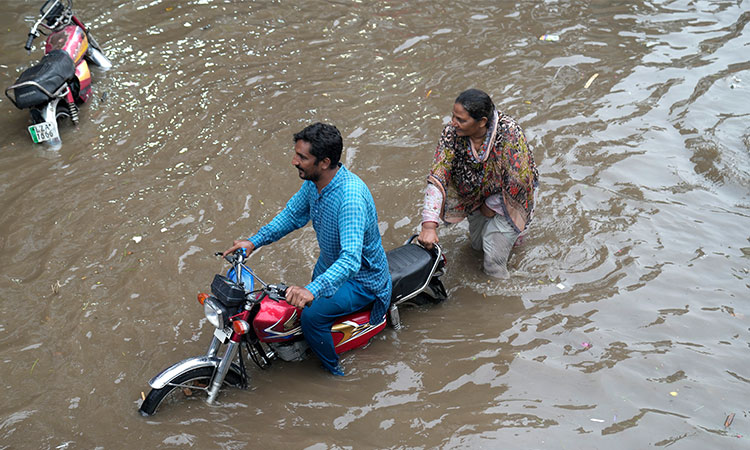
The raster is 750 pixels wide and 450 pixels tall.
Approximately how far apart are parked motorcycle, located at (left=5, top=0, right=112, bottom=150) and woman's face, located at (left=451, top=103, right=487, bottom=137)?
4.80m

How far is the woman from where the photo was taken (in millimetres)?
4590

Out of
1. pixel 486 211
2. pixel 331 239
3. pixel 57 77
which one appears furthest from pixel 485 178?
pixel 57 77

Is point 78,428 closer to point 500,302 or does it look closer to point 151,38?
point 500,302

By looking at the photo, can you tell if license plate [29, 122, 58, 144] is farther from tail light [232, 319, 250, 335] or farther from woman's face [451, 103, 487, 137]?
woman's face [451, 103, 487, 137]

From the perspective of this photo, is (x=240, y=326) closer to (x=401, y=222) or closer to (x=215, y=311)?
(x=215, y=311)

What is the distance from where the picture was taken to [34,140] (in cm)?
675

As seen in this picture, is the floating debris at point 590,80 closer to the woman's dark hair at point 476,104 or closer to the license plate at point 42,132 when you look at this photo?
the woman's dark hair at point 476,104

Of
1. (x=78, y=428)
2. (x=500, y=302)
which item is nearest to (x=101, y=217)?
(x=78, y=428)

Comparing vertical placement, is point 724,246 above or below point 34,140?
below

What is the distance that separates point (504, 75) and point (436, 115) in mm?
1512

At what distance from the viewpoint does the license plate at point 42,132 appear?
667cm

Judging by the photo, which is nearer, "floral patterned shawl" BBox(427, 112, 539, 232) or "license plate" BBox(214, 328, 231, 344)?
"license plate" BBox(214, 328, 231, 344)

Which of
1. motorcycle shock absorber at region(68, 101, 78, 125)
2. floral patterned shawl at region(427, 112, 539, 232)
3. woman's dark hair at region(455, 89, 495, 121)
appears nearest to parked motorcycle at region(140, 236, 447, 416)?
floral patterned shawl at region(427, 112, 539, 232)

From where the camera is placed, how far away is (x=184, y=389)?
392 cm
